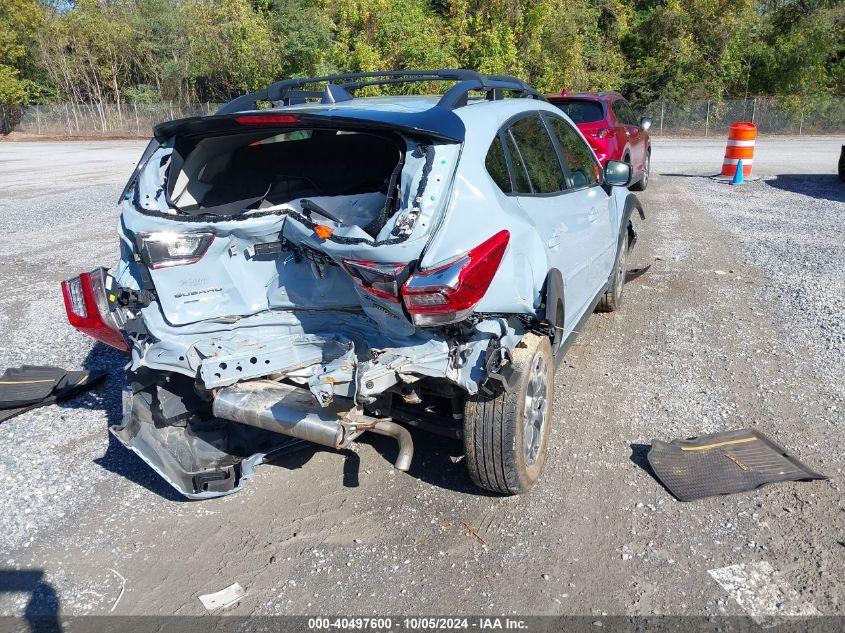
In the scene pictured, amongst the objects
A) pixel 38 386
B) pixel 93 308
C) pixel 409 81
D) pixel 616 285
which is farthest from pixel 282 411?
pixel 616 285

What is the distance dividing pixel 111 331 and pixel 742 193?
13121 millimetres

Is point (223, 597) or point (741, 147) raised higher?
point (741, 147)

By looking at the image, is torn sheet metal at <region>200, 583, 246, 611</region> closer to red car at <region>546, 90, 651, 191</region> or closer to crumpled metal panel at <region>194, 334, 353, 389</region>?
crumpled metal panel at <region>194, 334, 353, 389</region>

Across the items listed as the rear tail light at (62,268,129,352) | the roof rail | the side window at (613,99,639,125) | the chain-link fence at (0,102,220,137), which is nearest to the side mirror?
the roof rail

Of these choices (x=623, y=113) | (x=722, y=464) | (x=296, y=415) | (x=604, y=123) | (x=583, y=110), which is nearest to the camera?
(x=296, y=415)

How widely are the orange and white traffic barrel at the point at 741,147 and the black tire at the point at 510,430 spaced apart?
13.4 metres

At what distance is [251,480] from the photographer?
13.1ft

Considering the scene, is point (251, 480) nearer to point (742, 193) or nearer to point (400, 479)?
point (400, 479)

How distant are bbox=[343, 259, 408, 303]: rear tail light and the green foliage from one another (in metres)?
22.8

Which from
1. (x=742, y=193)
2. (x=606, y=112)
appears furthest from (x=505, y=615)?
(x=742, y=193)

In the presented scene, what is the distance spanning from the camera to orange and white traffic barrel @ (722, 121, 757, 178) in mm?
14883

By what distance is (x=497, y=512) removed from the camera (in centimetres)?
358

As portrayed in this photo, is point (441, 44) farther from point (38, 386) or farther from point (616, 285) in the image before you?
point (38, 386)

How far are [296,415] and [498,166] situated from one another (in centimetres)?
162
